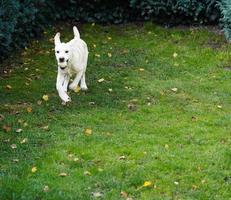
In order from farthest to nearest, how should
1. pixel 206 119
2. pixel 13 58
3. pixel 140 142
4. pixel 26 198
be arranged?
1. pixel 13 58
2. pixel 206 119
3. pixel 140 142
4. pixel 26 198

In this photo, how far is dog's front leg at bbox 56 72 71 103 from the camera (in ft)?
30.7

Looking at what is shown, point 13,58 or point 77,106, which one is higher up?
point 77,106

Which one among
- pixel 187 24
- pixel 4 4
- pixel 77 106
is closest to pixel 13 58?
pixel 4 4

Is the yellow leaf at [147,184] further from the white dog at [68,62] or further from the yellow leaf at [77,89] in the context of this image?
the yellow leaf at [77,89]

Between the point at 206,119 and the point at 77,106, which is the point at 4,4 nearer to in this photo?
the point at 77,106

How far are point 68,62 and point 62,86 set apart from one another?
39 centimetres

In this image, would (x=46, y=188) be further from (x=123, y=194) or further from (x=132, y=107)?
(x=132, y=107)

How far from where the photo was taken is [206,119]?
9.03 metres

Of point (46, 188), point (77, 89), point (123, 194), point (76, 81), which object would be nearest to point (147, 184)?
point (123, 194)

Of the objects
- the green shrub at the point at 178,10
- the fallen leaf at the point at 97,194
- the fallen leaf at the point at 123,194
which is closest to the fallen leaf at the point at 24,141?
the fallen leaf at the point at 97,194

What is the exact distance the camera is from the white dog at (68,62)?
8938mm

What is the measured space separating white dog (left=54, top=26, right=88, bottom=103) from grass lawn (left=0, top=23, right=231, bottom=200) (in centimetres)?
30

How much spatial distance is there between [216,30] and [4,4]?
5.11m

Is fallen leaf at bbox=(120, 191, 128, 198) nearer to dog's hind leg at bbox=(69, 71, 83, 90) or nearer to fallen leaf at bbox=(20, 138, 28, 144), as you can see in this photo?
fallen leaf at bbox=(20, 138, 28, 144)
